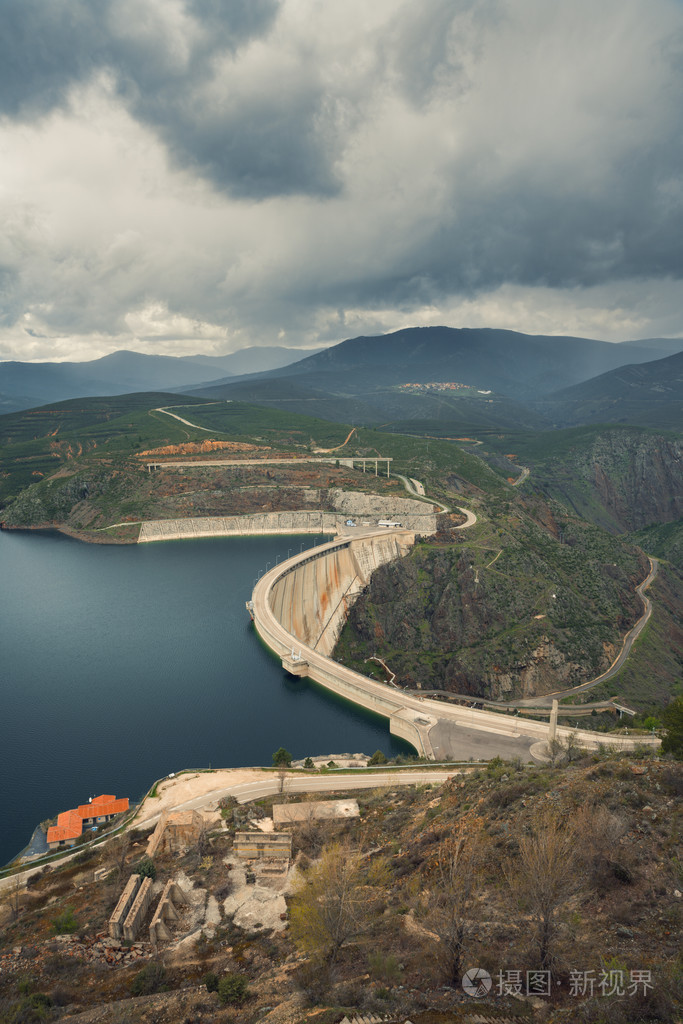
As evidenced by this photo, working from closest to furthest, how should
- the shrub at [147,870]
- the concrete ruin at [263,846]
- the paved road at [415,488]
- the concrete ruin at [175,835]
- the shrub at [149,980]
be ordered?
the shrub at [149,980]
the shrub at [147,870]
the concrete ruin at [263,846]
the concrete ruin at [175,835]
the paved road at [415,488]

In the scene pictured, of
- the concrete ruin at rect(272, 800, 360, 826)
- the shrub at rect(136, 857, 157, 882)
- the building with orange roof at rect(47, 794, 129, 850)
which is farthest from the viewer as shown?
the building with orange roof at rect(47, 794, 129, 850)

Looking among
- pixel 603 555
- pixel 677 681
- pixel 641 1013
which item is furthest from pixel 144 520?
pixel 641 1013

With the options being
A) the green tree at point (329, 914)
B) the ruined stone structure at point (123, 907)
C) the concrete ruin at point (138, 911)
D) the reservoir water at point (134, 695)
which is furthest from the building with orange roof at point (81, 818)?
the green tree at point (329, 914)

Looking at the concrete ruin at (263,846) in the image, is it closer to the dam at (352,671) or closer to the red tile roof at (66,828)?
the red tile roof at (66,828)

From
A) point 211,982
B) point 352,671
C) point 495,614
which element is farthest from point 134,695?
point 495,614

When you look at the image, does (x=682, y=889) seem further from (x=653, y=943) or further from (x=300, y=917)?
(x=300, y=917)

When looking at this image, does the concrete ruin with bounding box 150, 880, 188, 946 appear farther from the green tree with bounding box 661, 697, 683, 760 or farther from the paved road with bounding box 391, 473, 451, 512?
the paved road with bounding box 391, 473, 451, 512

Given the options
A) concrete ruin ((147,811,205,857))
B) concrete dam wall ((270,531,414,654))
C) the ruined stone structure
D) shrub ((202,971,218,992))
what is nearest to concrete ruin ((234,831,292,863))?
concrete ruin ((147,811,205,857))
